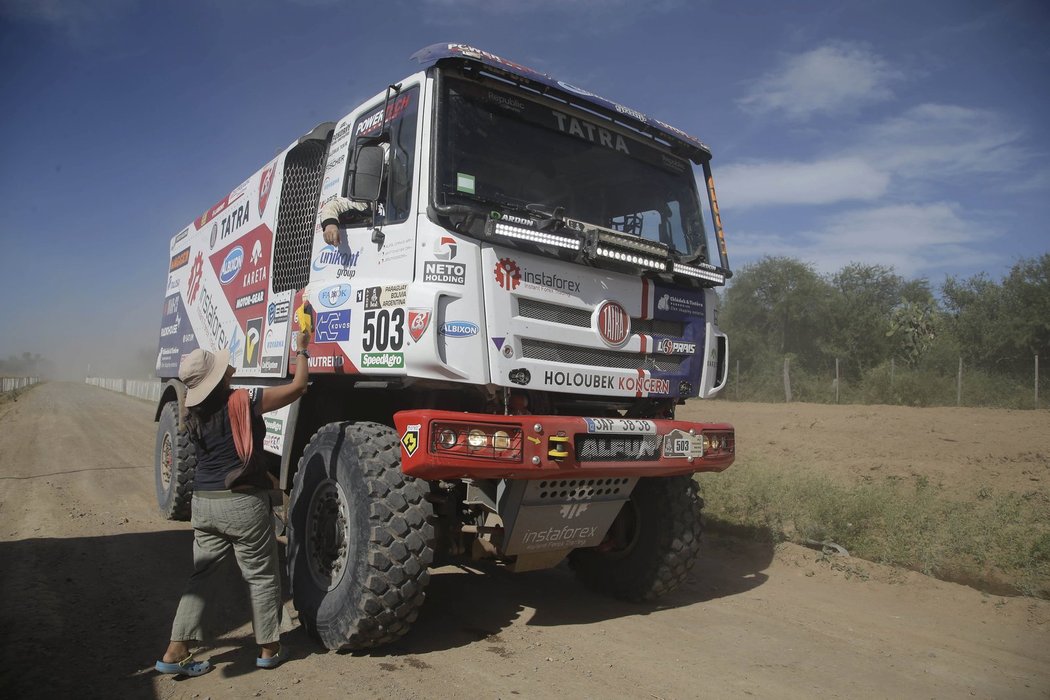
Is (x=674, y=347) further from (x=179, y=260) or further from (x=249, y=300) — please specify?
(x=179, y=260)

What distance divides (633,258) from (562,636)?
2.49 m

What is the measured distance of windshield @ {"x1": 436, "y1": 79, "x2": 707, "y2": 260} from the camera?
14.1ft

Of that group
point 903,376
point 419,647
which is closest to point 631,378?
point 419,647

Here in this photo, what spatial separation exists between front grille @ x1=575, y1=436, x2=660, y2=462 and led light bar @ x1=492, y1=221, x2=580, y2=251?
1.17m

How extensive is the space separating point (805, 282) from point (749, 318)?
3679mm

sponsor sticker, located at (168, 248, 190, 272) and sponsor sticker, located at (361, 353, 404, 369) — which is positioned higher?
sponsor sticker, located at (168, 248, 190, 272)

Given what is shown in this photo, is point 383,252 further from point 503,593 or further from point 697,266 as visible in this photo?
point 503,593

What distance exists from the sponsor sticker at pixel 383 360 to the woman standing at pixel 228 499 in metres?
0.71

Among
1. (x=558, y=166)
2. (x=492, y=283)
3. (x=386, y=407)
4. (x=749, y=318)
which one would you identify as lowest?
(x=386, y=407)

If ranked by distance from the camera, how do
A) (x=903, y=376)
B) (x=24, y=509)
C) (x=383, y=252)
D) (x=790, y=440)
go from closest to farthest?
1. (x=383, y=252)
2. (x=24, y=509)
3. (x=790, y=440)
4. (x=903, y=376)

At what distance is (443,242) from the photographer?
4.05m

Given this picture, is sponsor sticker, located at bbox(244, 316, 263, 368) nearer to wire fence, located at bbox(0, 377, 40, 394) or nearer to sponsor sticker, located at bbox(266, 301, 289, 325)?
sponsor sticker, located at bbox(266, 301, 289, 325)

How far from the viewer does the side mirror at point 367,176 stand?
173 inches

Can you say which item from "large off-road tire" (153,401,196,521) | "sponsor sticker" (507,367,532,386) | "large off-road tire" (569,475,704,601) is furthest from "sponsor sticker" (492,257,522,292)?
"large off-road tire" (153,401,196,521)
